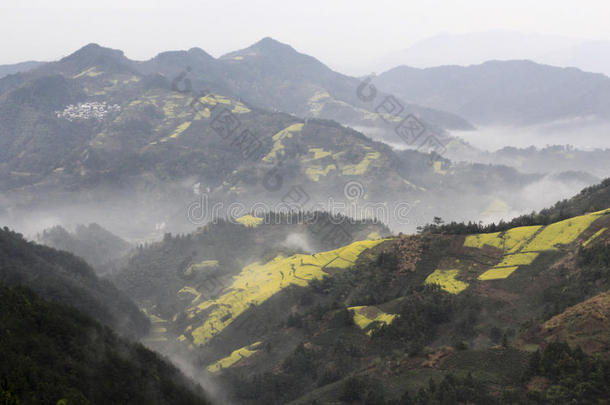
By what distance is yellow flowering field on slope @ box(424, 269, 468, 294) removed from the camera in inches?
1838

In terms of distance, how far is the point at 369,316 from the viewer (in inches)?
1898

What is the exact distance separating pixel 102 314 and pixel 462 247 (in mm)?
64640

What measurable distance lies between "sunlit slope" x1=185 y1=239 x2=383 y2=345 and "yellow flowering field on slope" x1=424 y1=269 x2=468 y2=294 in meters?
18.7

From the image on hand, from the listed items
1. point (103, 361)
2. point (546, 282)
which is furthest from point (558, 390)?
point (103, 361)

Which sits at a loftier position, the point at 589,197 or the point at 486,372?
the point at 589,197

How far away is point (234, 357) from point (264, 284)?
26486mm

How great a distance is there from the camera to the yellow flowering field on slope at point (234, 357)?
202 feet

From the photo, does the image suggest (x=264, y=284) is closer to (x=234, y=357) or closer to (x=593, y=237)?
(x=234, y=357)

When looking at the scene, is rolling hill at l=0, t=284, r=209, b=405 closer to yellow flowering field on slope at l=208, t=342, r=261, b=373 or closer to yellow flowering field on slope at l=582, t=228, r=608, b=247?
yellow flowering field on slope at l=208, t=342, r=261, b=373

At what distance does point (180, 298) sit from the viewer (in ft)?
377

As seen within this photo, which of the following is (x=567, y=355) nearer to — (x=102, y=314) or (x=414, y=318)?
(x=414, y=318)

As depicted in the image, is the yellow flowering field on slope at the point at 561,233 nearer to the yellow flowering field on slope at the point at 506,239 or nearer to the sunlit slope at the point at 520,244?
the sunlit slope at the point at 520,244

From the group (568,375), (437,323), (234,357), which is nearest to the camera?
(568,375)

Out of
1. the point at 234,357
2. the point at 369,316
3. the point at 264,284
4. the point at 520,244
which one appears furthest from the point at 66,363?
the point at 264,284
